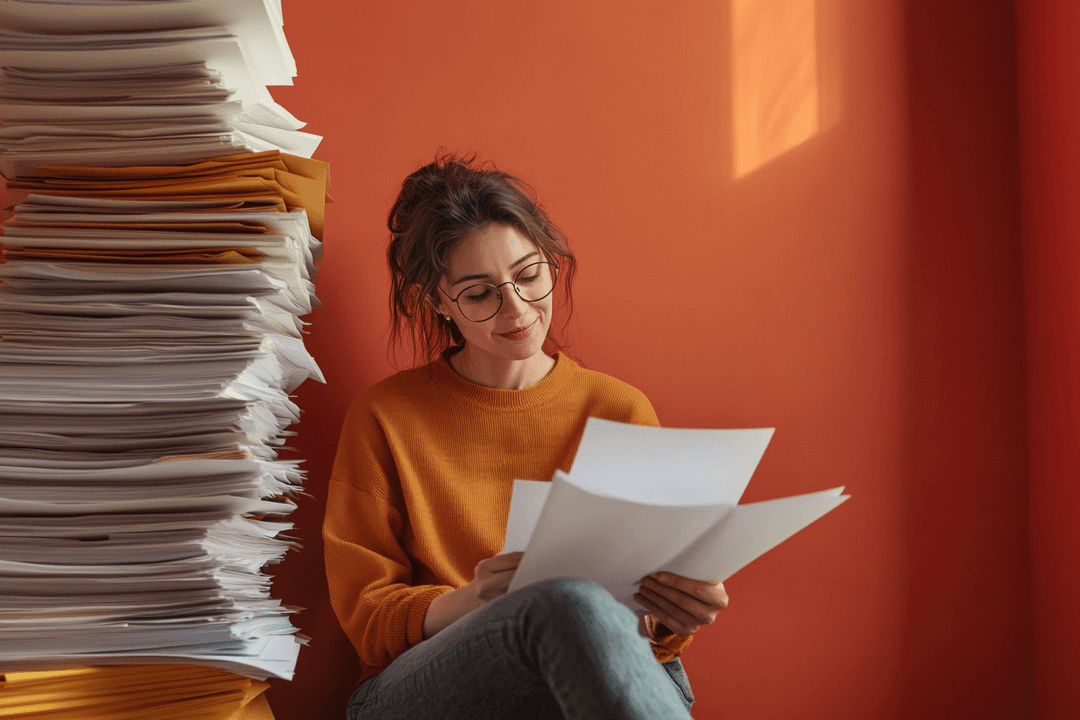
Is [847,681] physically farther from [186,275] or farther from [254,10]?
[254,10]

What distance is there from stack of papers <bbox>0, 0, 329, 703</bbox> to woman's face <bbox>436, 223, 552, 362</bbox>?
0.23 meters

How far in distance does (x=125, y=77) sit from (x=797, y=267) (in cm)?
110

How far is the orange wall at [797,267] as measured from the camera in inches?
56.2

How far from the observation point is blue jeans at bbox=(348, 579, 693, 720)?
2.57ft

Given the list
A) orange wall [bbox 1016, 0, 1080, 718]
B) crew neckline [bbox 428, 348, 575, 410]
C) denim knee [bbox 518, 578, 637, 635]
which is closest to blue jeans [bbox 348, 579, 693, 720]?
denim knee [bbox 518, 578, 637, 635]

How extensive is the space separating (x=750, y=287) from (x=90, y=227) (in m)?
1.05

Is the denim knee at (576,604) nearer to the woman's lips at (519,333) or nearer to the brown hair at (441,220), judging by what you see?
the woman's lips at (519,333)

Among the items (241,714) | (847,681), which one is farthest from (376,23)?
(847,681)

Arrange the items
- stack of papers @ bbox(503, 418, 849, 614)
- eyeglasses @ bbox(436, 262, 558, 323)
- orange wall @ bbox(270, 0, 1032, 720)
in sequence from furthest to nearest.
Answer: orange wall @ bbox(270, 0, 1032, 720) < eyeglasses @ bbox(436, 262, 558, 323) < stack of papers @ bbox(503, 418, 849, 614)

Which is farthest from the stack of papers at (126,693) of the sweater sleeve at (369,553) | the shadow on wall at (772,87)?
the shadow on wall at (772,87)

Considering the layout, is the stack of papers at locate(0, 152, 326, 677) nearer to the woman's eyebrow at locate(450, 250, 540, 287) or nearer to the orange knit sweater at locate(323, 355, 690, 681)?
the orange knit sweater at locate(323, 355, 690, 681)

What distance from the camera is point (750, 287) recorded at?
1.46 meters

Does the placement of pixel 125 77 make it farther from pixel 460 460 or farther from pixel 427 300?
pixel 460 460

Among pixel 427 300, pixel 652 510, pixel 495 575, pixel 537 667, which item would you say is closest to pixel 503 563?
pixel 495 575
